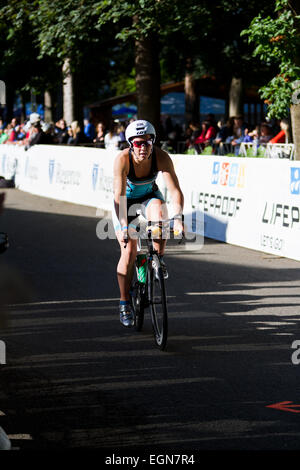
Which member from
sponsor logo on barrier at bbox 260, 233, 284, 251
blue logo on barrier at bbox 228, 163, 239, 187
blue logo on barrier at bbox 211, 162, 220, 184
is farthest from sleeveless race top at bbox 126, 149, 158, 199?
blue logo on barrier at bbox 211, 162, 220, 184

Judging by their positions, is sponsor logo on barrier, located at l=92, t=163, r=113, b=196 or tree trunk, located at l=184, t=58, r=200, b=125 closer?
sponsor logo on barrier, located at l=92, t=163, r=113, b=196

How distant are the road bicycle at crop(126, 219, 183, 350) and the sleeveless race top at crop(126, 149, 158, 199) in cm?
44

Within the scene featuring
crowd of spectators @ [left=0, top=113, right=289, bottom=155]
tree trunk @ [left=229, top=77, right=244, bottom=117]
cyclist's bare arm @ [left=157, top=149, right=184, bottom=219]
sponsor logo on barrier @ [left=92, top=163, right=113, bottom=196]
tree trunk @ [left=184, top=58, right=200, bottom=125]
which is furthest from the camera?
tree trunk @ [left=184, top=58, right=200, bottom=125]

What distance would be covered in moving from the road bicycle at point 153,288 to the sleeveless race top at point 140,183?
0.44m

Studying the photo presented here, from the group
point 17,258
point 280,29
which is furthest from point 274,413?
point 280,29

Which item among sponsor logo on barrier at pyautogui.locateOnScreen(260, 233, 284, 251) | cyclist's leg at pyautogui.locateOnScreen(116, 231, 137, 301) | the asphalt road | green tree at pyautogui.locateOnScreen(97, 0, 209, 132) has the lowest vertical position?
the asphalt road

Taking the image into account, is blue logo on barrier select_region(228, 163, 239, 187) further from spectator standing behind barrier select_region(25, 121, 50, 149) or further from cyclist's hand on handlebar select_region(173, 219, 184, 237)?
spectator standing behind barrier select_region(25, 121, 50, 149)

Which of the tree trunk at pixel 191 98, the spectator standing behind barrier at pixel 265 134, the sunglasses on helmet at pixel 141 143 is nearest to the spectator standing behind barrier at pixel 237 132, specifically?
the spectator standing behind barrier at pixel 265 134

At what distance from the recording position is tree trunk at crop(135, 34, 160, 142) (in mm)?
24688

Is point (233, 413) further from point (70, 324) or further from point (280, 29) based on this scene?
point (280, 29)

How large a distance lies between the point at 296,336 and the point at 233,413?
241cm

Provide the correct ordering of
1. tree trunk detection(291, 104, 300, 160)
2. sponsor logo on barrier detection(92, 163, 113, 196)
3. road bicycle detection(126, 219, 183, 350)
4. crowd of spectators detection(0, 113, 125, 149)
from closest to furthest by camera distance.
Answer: road bicycle detection(126, 219, 183, 350) → tree trunk detection(291, 104, 300, 160) → sponsor logo on barrier detection(92, 163, 113, 196) → crowd of spectators detection(0, 113, 125, 149)

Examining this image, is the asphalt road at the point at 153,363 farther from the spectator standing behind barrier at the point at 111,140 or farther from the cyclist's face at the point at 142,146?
the spectator standing behind barrier at the point at 111,140

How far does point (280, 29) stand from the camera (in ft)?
50.8
